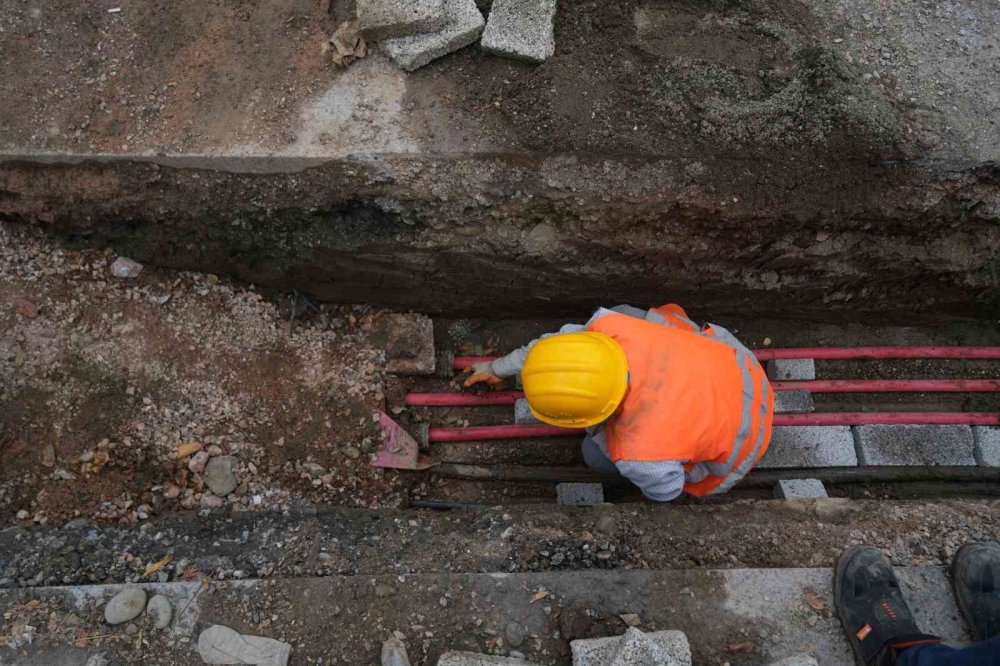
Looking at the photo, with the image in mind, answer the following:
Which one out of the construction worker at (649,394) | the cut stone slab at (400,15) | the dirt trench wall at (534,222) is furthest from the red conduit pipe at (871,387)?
the cut stone slab at (400,15)

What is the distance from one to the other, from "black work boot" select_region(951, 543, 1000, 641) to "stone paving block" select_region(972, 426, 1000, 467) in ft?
3.98

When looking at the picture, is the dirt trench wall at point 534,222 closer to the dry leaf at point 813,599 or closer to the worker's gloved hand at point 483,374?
the worker's gloved hand at point 483,374

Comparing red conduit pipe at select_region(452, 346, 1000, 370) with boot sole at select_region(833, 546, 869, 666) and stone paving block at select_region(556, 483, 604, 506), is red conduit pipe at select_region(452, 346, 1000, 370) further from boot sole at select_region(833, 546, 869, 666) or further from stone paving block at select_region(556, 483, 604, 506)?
boot sole at select_region(833, 546, 869, 666)

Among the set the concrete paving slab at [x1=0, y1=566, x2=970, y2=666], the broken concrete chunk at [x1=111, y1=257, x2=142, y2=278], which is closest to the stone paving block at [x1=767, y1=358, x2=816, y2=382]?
the concrete paving slab at [x1=0, y1=566, x2=970, y2=666]

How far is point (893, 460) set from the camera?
13.4 ft

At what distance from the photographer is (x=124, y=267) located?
362cm

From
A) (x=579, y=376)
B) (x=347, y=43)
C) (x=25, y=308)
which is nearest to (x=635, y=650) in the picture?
(x=579, y=376)

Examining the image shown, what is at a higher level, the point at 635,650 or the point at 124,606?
the point at 635,650

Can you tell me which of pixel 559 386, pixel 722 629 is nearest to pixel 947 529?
pixel 722 629

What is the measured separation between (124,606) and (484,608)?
1514mm

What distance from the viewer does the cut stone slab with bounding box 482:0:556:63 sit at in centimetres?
326

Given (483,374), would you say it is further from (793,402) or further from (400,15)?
(793,402)

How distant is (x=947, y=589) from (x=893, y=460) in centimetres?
109

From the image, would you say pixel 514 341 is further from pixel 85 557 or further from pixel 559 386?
pixel 85 557
